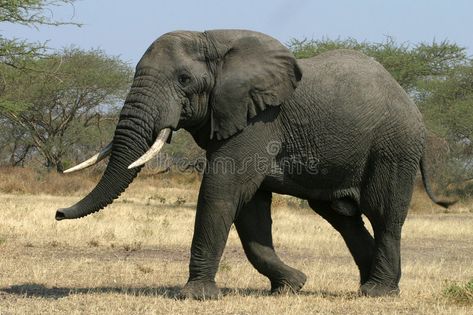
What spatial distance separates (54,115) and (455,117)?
21.7 m

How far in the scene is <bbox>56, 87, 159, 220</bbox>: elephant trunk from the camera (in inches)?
314

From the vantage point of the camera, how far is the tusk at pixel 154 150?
7.84 metres

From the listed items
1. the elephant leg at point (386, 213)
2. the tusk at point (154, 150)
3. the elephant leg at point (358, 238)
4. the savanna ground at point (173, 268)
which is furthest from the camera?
the elephant leg at point (358, 238)

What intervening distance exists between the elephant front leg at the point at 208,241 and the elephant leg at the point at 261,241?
623mm

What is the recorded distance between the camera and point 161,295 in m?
8.66

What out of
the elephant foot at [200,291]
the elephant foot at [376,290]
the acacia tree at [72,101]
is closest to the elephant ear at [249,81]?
the elephant foot at [200,291]

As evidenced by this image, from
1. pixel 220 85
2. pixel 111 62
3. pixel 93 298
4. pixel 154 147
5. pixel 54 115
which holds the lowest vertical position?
pixel 93 298

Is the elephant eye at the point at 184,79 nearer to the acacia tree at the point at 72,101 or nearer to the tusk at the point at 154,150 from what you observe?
the tusk at the point at 154,150

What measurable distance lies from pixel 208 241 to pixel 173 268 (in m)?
3.54

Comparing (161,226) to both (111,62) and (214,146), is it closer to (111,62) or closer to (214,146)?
(214,146)

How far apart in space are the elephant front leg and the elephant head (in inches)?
25.4

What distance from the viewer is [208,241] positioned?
8.34 m

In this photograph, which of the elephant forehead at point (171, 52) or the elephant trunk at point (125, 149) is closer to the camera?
the elephant trunk at point (125, 149)

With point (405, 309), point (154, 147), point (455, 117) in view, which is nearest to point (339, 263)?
point (405, 309)
